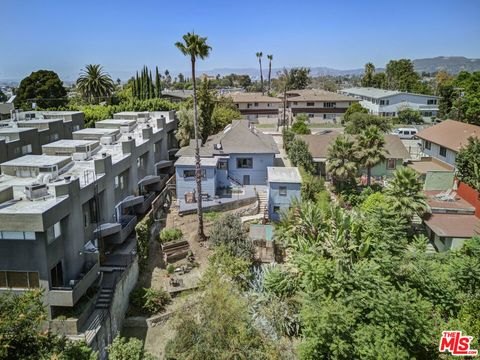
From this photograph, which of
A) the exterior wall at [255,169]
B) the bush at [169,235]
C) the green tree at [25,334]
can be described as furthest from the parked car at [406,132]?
the green tree at [25,334]

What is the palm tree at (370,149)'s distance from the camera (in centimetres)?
3825

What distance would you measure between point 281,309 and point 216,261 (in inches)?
237

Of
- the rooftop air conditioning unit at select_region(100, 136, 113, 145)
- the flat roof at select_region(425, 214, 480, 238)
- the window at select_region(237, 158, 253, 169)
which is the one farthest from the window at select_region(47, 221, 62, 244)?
the flat roof at select_region(425, 214, 480, 238)

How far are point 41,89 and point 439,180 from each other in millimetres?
72281

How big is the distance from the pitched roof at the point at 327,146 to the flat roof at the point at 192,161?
14649mm

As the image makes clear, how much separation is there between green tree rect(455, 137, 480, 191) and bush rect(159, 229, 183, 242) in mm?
27892

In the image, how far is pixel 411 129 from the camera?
226 feet

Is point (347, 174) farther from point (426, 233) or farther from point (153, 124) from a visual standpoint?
point (153, 124)

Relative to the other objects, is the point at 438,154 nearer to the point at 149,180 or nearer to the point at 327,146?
the point at 327,146

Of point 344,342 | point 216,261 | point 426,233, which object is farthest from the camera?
point 426,233

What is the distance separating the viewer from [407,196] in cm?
3203

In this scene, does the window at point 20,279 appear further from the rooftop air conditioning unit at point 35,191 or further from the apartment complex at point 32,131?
the apartment complex at point 32,131

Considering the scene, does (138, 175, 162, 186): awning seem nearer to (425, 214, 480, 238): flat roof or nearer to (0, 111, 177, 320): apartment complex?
(0, 111, 177, 320): apartment complex

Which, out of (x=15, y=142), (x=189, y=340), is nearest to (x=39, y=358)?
(x=189, y=340)
